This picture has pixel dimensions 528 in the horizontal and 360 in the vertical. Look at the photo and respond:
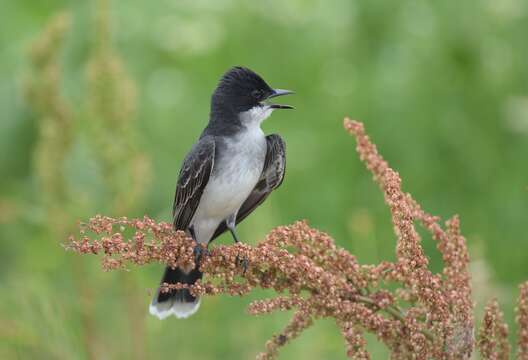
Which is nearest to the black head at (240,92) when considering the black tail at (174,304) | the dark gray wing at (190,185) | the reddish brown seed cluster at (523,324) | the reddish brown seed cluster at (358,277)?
the dark gray wing at (190,185)

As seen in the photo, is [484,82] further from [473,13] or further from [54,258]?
[54,258]

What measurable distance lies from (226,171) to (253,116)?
1.45 feet

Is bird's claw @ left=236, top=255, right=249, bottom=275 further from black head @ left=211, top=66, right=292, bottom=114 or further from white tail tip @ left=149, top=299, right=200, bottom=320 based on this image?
black head @ left=211, top=66, right=292, bottom=114

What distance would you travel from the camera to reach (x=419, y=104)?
876cm

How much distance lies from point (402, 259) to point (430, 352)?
32 centimetres

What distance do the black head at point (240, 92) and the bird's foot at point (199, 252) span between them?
6.02ft

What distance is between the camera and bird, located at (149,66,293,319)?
5.23 metres

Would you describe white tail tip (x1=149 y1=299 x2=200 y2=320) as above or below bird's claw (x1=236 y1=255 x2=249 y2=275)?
above

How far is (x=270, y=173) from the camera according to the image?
17.5ft

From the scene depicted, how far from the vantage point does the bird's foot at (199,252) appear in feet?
12.0

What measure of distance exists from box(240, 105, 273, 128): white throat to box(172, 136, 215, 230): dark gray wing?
383 millimetres

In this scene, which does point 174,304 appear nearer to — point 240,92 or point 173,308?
point 173,308

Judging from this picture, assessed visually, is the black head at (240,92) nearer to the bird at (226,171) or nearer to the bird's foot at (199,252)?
the bird at (226,171)

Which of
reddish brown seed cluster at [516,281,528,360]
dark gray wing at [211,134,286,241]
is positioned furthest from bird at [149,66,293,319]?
reddish brown seed cluster at [516,281,528,360]
